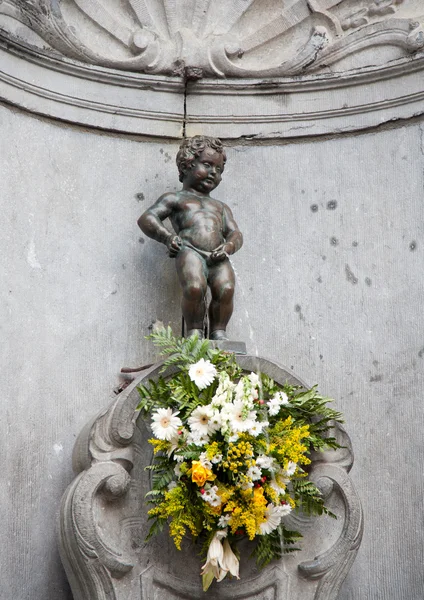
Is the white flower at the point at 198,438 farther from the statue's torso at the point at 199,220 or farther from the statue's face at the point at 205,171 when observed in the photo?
the statue's face at the point at 205,171

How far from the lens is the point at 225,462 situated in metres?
3.66

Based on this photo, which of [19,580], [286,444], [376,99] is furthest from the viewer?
[376,99]

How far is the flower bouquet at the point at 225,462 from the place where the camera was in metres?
3.67

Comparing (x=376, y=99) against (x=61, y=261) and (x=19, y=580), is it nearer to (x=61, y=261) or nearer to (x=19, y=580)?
(x=61, y=261)

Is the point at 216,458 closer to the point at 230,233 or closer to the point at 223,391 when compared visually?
the point at 223,391

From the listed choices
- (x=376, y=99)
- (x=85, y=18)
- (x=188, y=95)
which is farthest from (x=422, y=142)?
(x=85, y=18)

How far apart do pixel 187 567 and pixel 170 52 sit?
2514mm

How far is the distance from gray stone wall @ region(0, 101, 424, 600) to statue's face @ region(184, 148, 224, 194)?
37 centimetres

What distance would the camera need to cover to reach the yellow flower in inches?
142

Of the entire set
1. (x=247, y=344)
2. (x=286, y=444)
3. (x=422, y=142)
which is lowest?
(x=286, y=444)

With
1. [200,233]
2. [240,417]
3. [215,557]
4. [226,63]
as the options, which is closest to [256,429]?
[240,417]

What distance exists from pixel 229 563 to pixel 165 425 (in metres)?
0.53

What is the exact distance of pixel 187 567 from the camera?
12.9 ft

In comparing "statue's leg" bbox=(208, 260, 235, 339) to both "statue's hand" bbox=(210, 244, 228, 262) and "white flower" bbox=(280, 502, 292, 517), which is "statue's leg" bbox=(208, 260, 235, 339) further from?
"white flower" bbox=(280, 502, 292, 517)
